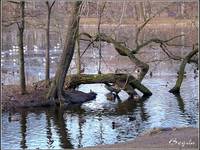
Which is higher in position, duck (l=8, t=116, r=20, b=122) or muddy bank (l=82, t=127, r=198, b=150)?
muddy bank (l=82, t=127, r=198, b=150)

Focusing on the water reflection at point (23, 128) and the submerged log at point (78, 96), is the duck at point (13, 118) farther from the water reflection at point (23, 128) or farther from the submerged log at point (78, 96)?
the submerged log at point (78, 96)

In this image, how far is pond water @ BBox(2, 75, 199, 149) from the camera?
40.8 feet

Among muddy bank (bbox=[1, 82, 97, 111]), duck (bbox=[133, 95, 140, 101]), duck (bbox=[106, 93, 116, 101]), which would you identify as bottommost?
duck (bbox=[133, 95, 140, 101])

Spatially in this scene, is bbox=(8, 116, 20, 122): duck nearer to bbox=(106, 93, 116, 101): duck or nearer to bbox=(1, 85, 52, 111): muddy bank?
bbox=(1, 85, 52, 111): muddy bank

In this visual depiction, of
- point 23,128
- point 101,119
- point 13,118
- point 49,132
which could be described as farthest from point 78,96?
point 49,132

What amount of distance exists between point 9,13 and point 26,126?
7.45 m

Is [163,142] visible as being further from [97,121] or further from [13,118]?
[13,118]

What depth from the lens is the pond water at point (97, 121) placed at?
1244cm

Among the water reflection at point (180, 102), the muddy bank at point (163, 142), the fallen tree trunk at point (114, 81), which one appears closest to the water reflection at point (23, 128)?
the muddy bank at point (163, 142)

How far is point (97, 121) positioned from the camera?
1530 cm

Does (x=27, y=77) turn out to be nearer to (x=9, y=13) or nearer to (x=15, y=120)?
(x=9, y=13)

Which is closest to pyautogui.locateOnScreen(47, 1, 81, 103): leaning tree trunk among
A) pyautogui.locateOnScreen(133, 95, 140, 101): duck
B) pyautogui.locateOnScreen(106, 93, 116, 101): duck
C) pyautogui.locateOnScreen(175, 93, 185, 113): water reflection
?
pyautogui.locateOnScreen(106, 93, 116, 101): duck

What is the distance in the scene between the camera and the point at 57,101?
19062 millimetres

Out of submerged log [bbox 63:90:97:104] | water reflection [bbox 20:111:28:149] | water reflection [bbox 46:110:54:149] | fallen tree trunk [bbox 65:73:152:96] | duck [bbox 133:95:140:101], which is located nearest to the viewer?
water reflection [bbox 46:110:54:149]
